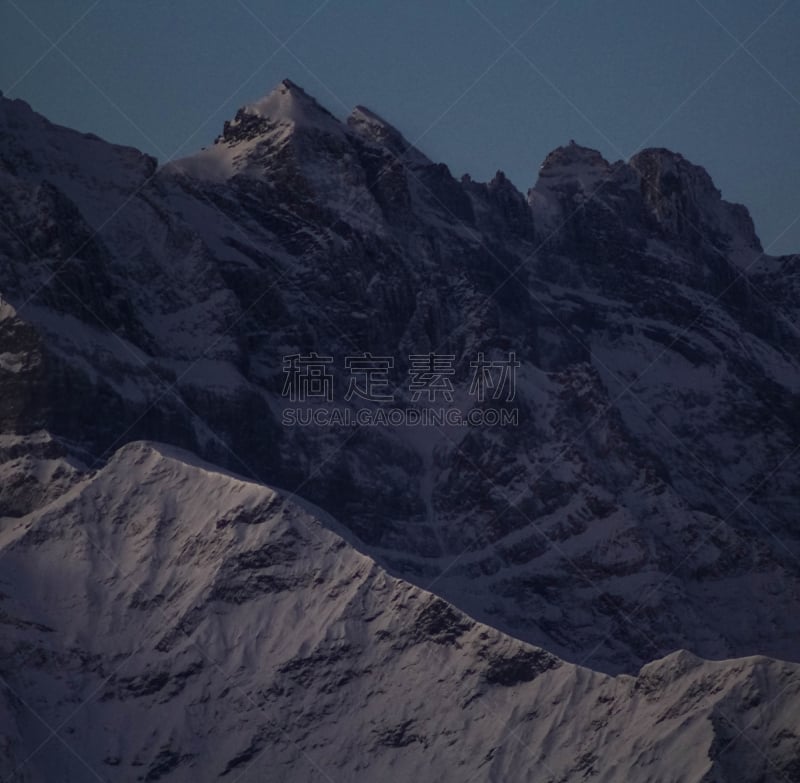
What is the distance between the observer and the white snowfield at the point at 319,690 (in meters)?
184

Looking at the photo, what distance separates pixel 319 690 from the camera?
192m

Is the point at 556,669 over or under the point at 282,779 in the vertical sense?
over

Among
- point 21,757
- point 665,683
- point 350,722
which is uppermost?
point 665,683

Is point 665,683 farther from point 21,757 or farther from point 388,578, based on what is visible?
point 21,757

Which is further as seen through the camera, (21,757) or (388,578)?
(388,578)

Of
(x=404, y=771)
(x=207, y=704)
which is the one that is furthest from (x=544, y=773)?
(x=207, y=704)

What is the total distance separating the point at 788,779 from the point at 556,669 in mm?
17544

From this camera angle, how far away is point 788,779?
17988cm

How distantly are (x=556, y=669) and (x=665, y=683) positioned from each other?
23.7 feet

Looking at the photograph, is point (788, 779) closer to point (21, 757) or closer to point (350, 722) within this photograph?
point (350, 722)

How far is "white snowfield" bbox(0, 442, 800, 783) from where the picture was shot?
604 ft

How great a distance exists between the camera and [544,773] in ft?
602

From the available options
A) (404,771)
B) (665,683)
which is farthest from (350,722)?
(665,683)

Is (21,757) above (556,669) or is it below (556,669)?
below
